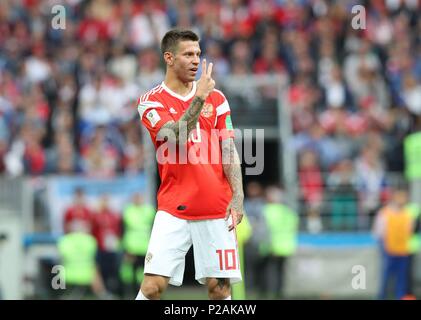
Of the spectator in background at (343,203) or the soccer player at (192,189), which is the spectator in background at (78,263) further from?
the soccer player at (192,189)

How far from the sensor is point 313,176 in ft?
62.0

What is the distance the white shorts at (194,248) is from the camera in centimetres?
848

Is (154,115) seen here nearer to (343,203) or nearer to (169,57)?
(169,57)

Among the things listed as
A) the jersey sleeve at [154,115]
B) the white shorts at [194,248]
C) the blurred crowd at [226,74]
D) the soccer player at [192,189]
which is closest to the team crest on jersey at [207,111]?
the soccer player at [192,189]

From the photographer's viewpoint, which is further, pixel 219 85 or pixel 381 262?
pixel 219 85

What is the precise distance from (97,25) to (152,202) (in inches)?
217

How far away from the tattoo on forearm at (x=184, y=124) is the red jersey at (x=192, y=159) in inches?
4.5

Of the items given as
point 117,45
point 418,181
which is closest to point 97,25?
point 117,45

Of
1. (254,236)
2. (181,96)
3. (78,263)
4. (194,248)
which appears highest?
(181,96)

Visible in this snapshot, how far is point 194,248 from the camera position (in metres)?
8.56

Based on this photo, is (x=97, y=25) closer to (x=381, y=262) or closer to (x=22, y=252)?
(x=22, y=252)

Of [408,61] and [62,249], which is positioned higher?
[408,61]

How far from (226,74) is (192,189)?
1256 centimetres

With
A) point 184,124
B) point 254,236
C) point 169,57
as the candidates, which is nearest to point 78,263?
point 254,236
